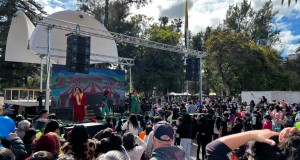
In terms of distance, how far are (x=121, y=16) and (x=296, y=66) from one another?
2224 centimetres

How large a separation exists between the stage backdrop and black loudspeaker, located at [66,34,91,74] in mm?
3958

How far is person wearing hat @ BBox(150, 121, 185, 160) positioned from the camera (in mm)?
2506

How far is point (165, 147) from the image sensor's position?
8.40 feet

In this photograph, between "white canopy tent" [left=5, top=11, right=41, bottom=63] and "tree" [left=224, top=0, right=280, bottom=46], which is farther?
"tree" [left=224, top=0, right=280, bottom=46]

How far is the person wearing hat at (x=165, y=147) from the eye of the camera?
2.51 meters

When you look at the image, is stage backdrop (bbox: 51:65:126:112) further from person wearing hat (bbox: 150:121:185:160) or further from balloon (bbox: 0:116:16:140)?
person wearing hat (bbox: 150:121:185:160)

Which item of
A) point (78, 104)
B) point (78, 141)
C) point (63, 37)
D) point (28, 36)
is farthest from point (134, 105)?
point (78, 141)

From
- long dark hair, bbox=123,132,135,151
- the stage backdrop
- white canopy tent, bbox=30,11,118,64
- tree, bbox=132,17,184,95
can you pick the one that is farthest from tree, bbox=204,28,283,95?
long dark hair, bbox=123,132,135,151

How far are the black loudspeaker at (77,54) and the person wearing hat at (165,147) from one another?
39.0ft

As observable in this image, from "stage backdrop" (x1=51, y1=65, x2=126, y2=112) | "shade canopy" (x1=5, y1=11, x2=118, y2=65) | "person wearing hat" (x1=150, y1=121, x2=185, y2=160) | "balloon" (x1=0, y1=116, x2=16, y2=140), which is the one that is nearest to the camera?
"person wearing hat" (x1=150, y1=121, x2=185, y2=160)

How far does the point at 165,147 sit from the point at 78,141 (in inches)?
45.0

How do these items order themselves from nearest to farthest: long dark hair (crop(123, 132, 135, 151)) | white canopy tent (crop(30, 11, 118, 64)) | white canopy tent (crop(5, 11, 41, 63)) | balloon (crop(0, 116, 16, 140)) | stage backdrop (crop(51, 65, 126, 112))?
long dark hair (crop(123, 132, 135, 151))
balloon (crop(0, 116, 16, 140))
stage backdrop (crop(51, 65, 126, 112))
white canopy tent (crop(30, 11, 118, 64))
white canopy tent (crop(5, 11, 41, 63))

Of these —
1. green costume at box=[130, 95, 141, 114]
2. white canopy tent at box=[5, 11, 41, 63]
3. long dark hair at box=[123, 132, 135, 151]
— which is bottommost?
green costume at box=[130, 95, 141, 114]

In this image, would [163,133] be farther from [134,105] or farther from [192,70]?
[192,70]
